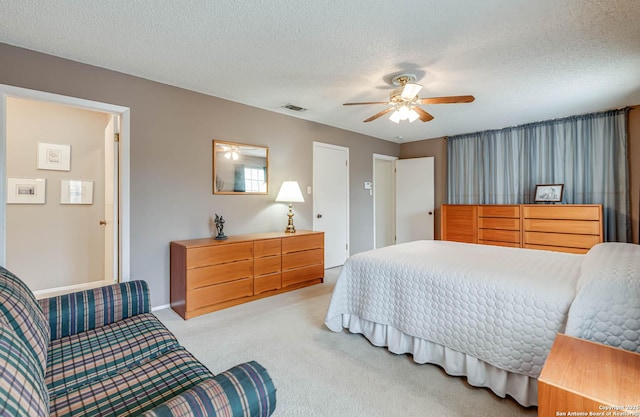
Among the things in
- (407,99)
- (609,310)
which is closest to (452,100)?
(407,99)

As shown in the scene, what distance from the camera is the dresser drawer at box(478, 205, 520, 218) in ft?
13.8

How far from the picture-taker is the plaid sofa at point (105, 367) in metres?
0.82

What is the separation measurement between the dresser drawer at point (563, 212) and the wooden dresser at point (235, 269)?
309 cm

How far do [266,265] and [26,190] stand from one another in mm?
2922

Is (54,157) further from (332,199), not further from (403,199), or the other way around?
(403,199)

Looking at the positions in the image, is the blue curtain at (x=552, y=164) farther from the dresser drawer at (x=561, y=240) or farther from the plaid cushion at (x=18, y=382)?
the plaid cushion at (x=18, y=382)

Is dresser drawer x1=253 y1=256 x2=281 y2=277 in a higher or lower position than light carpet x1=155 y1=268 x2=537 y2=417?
higher

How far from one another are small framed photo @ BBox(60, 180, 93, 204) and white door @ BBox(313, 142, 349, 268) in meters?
3.01

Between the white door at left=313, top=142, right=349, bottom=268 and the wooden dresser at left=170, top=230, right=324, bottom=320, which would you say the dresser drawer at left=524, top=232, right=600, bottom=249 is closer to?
the white door at left=313, top=142, right=349, bottom=268

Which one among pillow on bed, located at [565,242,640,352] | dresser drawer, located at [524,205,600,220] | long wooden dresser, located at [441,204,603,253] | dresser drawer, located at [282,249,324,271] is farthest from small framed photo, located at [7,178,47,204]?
dresser drawer, located at [524,205,600,220]

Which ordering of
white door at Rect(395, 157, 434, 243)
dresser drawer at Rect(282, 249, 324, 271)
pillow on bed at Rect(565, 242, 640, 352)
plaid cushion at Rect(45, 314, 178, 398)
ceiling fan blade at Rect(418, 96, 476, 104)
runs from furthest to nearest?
white door at Rect(395, 157, 434, 243) < dresser drawer at Rect(282, 249, 324, 271) < ceiling fan blade at Rect(418, 96, 476, 104) < pillow on bed at Rect(565, 242, 640, 352) < plaid cushion at Rect(45, 314, 178, 398)

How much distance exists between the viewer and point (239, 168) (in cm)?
362

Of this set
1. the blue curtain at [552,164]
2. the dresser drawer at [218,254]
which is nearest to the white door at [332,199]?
the dresser drawer at [218,254]

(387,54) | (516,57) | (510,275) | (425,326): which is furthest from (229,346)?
(516,57)
